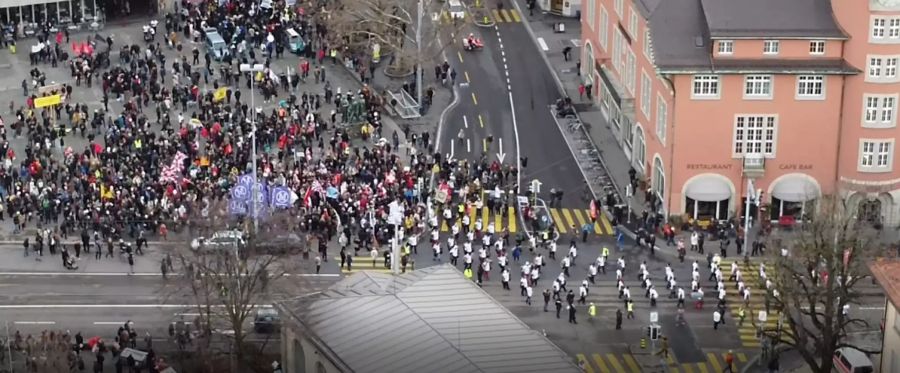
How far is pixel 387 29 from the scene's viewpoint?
6147 inches

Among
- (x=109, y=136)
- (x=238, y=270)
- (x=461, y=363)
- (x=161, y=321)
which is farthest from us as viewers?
(x=109, y=136)

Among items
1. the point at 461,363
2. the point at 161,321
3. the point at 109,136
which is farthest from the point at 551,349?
the point at 109,136

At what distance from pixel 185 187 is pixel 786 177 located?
37938 millimetres

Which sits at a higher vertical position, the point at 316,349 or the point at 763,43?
the point at 763,43

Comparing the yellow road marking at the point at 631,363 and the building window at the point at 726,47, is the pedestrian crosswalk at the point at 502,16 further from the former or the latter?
the yellow road marking at the point at 631,363

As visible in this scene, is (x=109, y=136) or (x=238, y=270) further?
(x=109, y=136)

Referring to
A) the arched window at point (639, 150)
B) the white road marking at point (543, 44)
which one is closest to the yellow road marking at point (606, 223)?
the arched window at point (639, 150)

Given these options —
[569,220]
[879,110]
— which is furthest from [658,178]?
[879,110]

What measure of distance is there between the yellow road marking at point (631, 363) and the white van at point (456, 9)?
192 feet

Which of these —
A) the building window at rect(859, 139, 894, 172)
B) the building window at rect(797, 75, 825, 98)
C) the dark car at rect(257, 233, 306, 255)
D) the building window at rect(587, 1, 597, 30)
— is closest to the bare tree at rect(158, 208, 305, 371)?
the dark car at rect(257, 233, 306, 255)

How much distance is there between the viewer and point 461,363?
92062mm

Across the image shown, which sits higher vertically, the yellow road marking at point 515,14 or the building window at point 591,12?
the building window at point 591,12

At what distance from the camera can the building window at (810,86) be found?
126625 millimetres

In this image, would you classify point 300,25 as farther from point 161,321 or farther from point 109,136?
point 161,321
